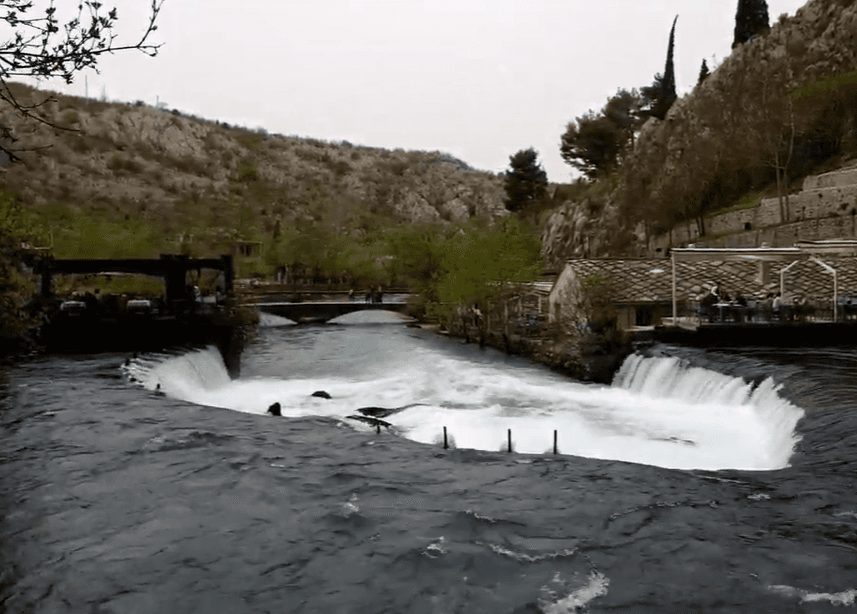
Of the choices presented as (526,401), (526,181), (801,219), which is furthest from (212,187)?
(526,401)

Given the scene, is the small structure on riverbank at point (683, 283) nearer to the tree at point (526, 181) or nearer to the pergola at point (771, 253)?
the pergola at point (771, 253)

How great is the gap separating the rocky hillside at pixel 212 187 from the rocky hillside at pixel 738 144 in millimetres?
40567

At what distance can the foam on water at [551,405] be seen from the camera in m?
17.4

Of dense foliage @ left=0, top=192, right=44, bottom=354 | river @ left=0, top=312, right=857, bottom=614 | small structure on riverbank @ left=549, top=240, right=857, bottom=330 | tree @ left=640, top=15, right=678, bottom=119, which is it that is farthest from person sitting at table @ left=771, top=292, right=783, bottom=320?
tree @ left=640, top=15, right=678, bottom=119

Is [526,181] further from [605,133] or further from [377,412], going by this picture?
[377,412]

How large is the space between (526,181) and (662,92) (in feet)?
71.3

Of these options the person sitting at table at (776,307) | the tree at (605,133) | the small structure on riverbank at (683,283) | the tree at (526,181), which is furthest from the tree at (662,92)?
the person sitting at table at (776,307)

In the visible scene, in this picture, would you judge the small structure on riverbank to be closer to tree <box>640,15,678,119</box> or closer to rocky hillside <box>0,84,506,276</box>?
tree <box>640,15,678,119</box>

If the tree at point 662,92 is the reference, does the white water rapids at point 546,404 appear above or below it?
below

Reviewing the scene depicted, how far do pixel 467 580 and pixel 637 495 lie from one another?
4.09 m

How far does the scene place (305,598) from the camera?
8.31 metres

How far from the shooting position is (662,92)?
88.0 m

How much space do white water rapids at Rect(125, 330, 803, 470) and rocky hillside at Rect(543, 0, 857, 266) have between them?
3349cm

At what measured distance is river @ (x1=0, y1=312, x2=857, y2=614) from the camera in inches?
332
